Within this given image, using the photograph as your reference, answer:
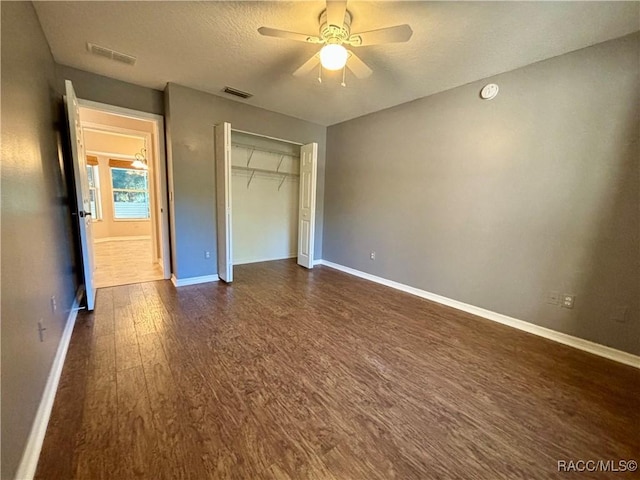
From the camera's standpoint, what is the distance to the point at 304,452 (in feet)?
4.23

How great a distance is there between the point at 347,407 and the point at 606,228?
8.47 ft

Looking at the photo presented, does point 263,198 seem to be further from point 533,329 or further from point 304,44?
point 533,329

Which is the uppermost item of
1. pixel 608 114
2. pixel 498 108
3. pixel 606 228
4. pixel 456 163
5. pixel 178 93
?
pixel 178 93

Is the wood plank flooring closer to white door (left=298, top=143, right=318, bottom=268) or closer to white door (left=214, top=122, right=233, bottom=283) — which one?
white door (left=214, top=122, right=233, bottom=283)

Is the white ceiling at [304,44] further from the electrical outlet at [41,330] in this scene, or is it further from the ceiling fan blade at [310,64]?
the electrical outlet at [41,330]

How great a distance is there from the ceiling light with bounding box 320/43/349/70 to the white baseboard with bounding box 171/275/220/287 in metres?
3.12

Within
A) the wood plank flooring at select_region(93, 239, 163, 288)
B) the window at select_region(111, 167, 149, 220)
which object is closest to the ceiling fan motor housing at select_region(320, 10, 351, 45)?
the wood plank flooring at select_region(93, 239, 163, 288)

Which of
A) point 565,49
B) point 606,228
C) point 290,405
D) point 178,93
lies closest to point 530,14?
point 565,49

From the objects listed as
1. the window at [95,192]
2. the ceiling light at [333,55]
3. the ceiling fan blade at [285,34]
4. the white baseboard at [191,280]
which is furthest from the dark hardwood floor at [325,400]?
the window at [95,192]

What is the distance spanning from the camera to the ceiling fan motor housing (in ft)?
6.09

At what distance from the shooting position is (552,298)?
8.09 feet

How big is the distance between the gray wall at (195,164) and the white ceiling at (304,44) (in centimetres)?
31

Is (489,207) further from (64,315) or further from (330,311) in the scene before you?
(64,315)

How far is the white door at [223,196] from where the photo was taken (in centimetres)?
337
